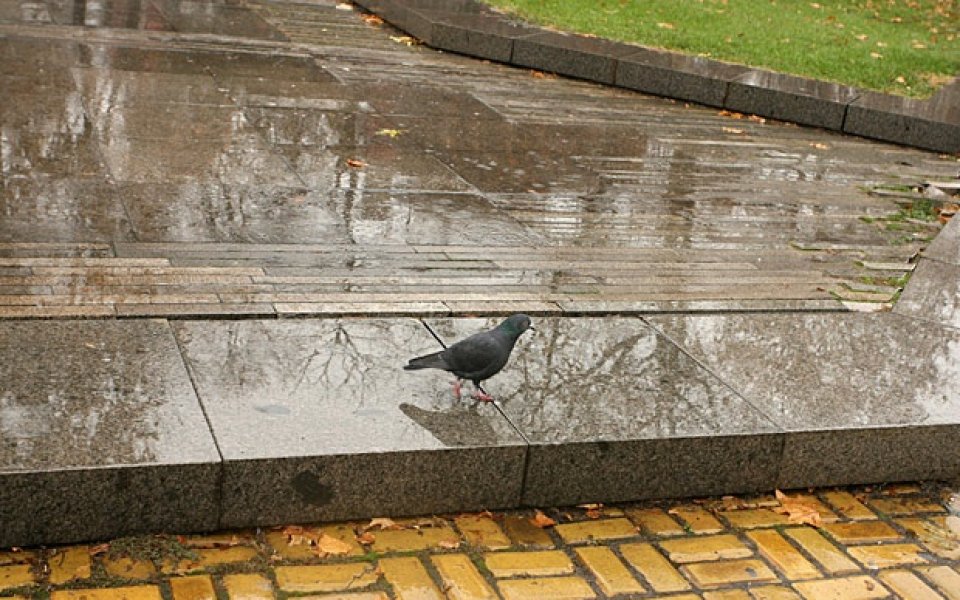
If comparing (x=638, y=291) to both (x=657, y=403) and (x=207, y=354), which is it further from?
(x=207, y=354)

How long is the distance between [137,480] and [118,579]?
328 mm

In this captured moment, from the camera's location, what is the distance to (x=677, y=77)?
507 inches

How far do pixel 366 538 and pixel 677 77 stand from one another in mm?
9038

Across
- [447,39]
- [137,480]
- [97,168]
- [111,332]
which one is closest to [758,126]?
[447,39]

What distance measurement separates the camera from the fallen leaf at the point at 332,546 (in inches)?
180

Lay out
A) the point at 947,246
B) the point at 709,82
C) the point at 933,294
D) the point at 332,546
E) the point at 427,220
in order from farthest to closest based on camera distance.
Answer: the point at 709,82 < the point at 947,246 < the point at 427,220 < the point at 933,294 < the point at 332,546

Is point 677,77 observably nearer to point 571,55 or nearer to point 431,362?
point 571,55

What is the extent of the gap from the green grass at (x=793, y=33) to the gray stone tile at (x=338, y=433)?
943 centimetres

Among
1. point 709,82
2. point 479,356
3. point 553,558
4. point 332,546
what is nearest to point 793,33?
point 709,82

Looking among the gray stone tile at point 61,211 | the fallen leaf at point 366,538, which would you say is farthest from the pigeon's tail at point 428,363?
the gray stone tile at point 61,211

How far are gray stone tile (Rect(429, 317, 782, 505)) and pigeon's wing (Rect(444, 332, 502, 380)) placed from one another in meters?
0.22

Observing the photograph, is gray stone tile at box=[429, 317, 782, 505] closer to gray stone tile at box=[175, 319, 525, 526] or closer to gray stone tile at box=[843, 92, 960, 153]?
gray stone tile at box=[175, 319, 525, 526]

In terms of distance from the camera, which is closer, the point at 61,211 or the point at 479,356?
the point at 479,356

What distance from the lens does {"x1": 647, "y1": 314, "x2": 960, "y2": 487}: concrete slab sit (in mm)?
5445
